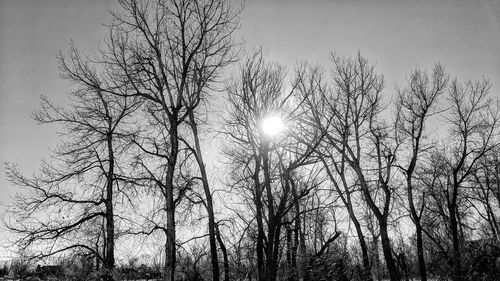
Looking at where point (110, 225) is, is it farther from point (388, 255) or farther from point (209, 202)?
A: point (388, 255)

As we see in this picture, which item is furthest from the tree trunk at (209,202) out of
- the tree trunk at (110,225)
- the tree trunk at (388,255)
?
the tree trunk at (388,255)

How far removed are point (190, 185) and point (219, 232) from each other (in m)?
3.01

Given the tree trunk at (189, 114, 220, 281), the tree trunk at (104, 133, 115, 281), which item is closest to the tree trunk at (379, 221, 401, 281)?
the tree trunk at (189, 114, 220, 281)

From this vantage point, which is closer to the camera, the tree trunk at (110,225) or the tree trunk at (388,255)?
the tree trunk at (110,225)

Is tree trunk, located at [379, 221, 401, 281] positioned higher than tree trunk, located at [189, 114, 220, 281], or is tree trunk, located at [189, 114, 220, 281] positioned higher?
tree trunk, located at [189, 114, 220, 281]

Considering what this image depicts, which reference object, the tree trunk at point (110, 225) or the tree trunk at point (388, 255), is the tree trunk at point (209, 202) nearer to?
the tree trunk at point (110, 225)

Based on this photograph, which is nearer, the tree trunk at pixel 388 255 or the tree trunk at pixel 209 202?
the tree trunk at pixel 209 202

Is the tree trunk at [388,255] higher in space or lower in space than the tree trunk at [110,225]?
lower

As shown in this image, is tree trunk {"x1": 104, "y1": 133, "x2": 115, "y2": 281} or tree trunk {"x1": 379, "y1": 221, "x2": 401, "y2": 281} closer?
tree trunk {"x1": 104, "y1": 133, "x2": 115, "y2": 281}

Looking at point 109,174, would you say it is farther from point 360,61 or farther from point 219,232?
point 360,61

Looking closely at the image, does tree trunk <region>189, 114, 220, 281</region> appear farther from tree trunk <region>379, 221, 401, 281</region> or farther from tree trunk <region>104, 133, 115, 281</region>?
tree trunk <region>379, 221, 401, 281</region>

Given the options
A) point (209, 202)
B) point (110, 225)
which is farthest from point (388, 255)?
point (110, 225)

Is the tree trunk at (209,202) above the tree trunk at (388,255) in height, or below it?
above

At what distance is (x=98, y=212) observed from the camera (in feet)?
43.1
